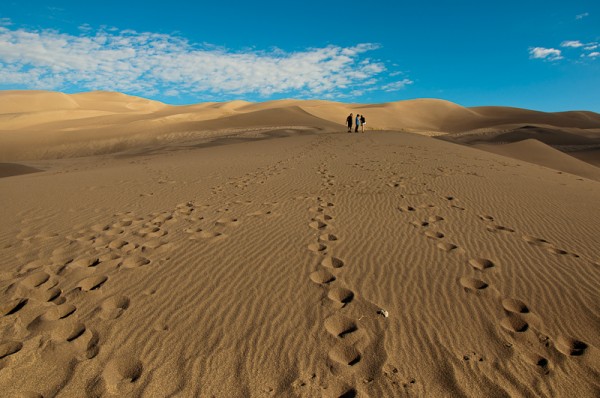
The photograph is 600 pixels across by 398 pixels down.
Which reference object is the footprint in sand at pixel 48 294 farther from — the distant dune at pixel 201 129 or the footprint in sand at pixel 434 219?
the distant dune at pixel 201 129

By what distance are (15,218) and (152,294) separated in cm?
495

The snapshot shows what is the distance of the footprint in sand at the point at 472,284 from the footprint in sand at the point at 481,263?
1.15 ft

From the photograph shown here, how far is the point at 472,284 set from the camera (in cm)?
388

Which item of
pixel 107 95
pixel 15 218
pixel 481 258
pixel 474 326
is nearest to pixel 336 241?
pixel 481 258

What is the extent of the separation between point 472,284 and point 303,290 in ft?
6.18

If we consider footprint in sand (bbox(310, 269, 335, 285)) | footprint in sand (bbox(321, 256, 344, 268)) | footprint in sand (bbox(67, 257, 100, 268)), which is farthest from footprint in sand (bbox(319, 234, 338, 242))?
footprint in sand (bbox(67, 257, 100, 268))

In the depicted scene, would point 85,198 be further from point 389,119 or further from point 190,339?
point 389,119

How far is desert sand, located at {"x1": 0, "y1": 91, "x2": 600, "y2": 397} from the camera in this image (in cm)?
268

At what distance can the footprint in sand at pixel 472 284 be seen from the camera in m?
3.79

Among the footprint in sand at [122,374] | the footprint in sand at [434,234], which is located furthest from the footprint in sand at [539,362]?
the footprint in sand at [122,374]

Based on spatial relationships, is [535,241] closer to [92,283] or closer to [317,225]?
[317,225]

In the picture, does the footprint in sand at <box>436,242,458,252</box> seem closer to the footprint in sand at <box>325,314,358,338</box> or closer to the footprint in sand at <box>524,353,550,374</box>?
the footprint in sand at <box>524,353,550,374</box>

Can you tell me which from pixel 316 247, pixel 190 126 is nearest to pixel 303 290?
pixel 316 247

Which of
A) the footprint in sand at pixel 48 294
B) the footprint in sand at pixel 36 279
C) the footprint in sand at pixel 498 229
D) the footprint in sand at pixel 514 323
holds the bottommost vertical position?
the footprint in sand at pixel 514 323
